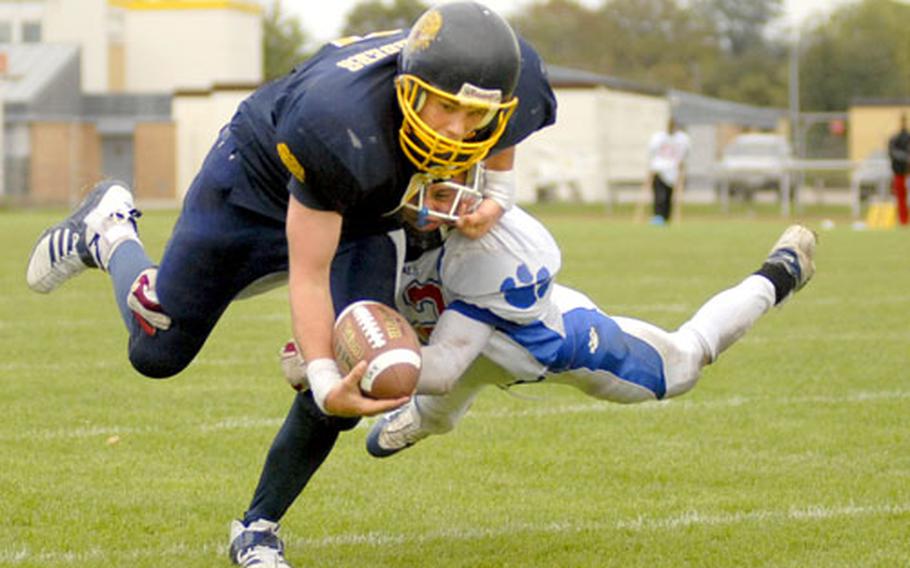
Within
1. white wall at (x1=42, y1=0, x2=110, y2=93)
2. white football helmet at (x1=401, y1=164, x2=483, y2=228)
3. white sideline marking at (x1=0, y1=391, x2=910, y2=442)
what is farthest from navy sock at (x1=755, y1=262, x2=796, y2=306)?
white wall at (x1=42, y1=0, x2=110, y2=93)

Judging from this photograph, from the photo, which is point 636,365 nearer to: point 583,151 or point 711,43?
point 583,151

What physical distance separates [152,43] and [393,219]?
140 ft

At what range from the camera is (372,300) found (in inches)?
156

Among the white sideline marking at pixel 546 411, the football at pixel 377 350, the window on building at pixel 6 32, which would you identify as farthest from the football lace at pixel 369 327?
the window on building at pixel 6 32

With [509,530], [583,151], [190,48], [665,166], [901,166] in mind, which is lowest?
[190,48]

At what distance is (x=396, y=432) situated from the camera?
4762mm

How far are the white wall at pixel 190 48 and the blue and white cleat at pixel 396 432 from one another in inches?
1542

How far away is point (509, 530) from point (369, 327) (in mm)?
1015

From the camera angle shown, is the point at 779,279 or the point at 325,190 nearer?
the point at 325,190

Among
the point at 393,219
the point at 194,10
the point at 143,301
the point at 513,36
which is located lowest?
the point at 194,10

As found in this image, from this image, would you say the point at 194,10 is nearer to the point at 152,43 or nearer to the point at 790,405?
the point at 152,43

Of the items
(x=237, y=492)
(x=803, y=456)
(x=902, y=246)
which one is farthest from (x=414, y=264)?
(x=902, y=246)

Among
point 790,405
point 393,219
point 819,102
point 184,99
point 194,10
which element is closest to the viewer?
point 393,219

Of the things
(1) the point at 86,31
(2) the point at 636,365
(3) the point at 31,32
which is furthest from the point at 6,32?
(2) the point at 636,365
